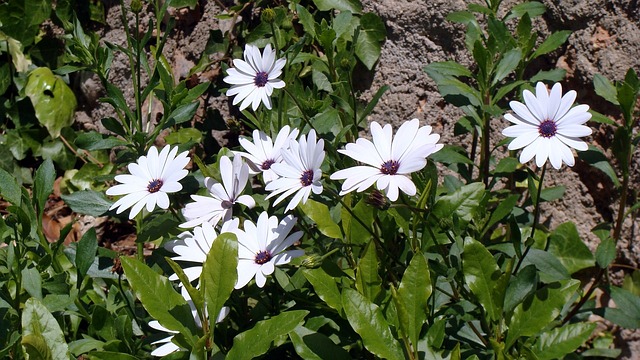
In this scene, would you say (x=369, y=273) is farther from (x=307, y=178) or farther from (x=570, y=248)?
(x=570, y=248)

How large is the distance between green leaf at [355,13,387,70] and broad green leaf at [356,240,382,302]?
0.97m

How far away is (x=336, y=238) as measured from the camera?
178 centimetres

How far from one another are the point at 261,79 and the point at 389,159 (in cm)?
51

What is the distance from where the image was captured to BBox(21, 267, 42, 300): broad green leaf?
5.57 feet

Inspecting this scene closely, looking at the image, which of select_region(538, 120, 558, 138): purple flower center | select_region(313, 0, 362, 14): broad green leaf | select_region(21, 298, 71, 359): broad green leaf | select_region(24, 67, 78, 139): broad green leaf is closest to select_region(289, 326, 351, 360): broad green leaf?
select_region(21, 298, 71, 359): broad green leaf

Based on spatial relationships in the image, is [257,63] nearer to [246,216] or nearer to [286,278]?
[246,216]

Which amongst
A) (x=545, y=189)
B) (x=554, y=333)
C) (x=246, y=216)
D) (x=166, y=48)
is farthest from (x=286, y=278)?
(x=166, y=48)

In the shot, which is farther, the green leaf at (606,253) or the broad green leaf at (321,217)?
the green leaf at (606,253)

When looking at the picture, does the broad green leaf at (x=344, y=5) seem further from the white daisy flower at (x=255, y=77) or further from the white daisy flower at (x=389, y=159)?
the white daisy flower at (x=389, y=159)

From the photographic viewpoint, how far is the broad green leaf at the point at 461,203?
1.63 metres

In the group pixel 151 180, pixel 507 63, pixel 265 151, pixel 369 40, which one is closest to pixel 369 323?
pixel 265 151

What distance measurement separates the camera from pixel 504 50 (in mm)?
1957

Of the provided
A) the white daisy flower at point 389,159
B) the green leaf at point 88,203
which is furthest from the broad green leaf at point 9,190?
the white daisy flower at point 389,159

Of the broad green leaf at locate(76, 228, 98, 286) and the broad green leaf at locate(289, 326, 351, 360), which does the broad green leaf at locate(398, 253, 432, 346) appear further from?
the broad green leaf at locate(76, 228, 98, 286)
